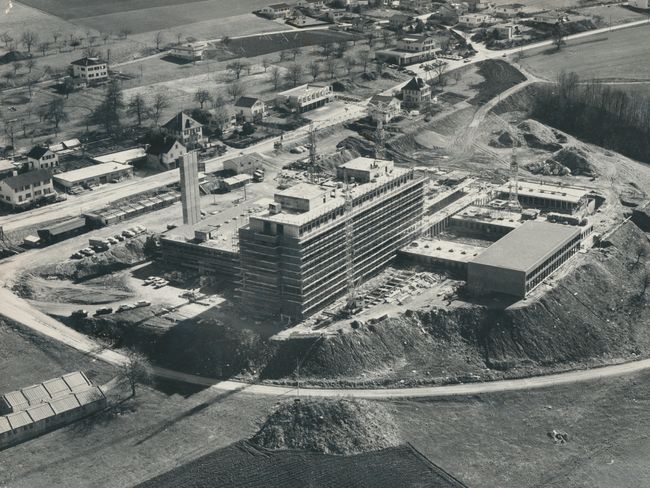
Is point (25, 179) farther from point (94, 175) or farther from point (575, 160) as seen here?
point (575, 160)

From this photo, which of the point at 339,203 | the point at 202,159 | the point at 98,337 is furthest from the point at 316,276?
the point at 202,159

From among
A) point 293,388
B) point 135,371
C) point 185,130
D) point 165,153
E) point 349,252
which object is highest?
point 185,130

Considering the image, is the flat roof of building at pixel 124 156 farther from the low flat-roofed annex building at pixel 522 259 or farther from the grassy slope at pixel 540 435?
the grassy slope at pixel 540 435

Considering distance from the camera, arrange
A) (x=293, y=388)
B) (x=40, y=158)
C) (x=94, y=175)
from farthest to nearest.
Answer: (x=40, y=158)
(x=94, y=175)
(x=293, y=388)

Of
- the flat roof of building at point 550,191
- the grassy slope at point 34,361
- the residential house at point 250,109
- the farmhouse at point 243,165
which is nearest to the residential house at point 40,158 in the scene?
the farmhouse at point 243,165

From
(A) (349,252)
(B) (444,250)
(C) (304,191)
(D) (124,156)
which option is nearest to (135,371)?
(C) (304,191)

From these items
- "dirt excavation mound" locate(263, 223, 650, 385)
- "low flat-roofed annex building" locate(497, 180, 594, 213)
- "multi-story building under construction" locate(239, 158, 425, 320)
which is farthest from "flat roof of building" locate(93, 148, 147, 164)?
"dirt excavation mound" locate(263, 223, 650, 385)

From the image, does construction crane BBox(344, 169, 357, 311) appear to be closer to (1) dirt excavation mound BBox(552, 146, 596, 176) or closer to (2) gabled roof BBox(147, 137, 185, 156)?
(2) gabled roof BBox(147, 137, 185, 156)
